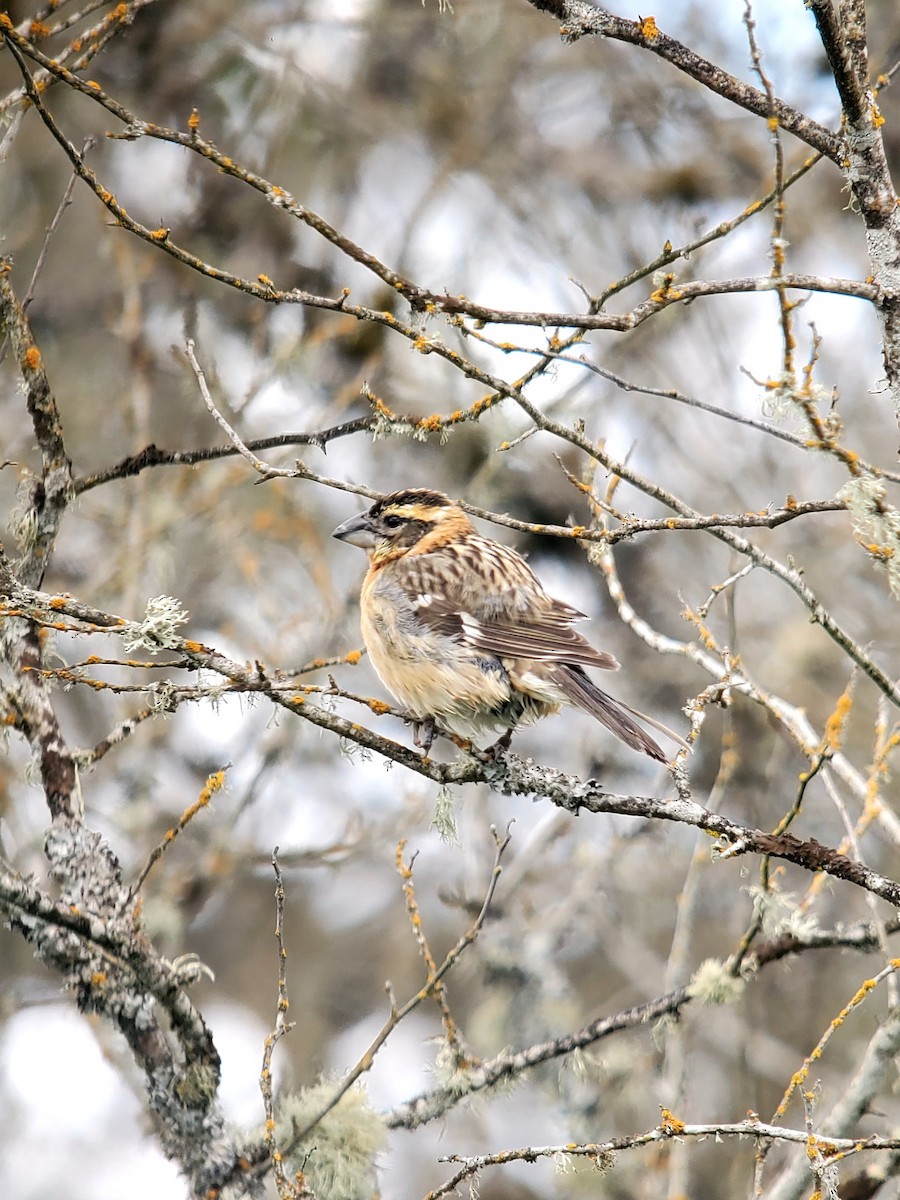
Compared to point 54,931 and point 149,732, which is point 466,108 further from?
point 54,931

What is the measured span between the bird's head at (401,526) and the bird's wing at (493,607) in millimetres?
219

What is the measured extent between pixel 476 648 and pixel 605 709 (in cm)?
54

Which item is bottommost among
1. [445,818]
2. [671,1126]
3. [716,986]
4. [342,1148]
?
[671,1126]

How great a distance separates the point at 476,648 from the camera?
4.25 m

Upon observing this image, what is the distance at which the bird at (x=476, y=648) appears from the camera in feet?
13.5

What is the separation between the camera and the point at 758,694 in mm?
3482

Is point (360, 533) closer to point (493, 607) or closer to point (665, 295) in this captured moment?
point (493, 607)

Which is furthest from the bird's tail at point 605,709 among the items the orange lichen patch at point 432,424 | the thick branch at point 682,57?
the thick branch at point 682,57

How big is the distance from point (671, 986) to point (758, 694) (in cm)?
156

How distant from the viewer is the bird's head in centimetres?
516

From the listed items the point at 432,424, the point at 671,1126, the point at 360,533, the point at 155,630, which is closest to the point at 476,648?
the point at 432,424

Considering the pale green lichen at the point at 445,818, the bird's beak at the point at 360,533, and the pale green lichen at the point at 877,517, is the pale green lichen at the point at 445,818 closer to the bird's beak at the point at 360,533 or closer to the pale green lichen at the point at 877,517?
the pale green lichen at the point at 877,517

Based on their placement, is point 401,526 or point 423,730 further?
point 401,526

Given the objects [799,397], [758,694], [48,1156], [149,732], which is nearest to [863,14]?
[799,397]
